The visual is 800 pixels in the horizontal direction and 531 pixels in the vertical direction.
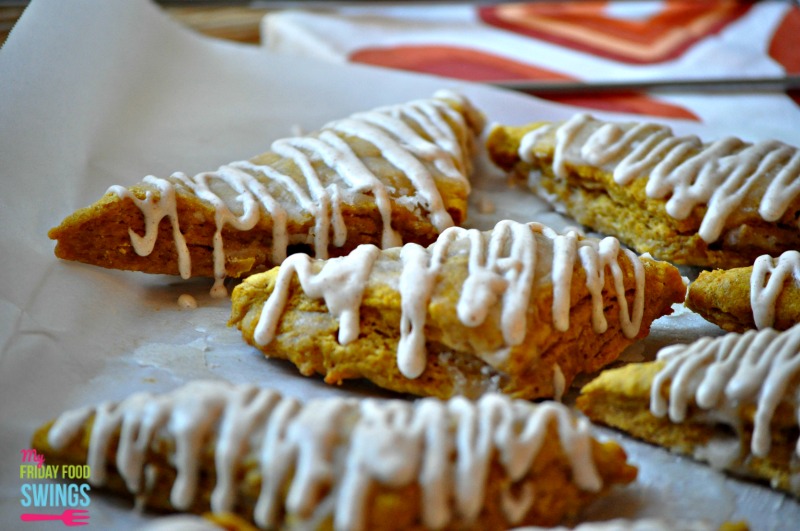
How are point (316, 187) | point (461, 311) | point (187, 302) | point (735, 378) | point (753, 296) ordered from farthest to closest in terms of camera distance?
point (316, 187)
point (187, 302)
point (753, 296)
point (461, 311)
point (735, 378)

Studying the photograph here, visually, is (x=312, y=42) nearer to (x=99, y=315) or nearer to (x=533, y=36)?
(x=533, y=36)

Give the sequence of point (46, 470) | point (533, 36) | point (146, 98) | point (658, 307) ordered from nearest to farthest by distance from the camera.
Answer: point (46, 470) → point (658, 307) → point (146, 98) → point (533, 36)

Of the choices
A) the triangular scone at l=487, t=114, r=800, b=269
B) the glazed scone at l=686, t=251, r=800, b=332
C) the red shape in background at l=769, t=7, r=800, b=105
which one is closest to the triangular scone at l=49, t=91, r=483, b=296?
the triangular scone at l=487, t=114, r=800, b=269

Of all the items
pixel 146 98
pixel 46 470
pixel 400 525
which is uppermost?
pixel 146 98

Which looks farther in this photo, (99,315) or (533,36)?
(533,36)

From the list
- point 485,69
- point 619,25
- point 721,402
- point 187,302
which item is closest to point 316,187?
point 187,302

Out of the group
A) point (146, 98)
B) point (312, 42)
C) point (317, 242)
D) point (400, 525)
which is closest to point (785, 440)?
point (400, 525)

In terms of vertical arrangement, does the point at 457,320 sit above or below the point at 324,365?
above

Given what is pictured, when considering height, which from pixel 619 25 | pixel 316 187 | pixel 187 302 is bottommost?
pixel 187 302

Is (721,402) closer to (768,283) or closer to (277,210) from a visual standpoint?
(768,283)
